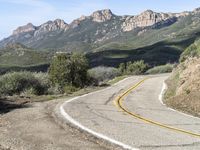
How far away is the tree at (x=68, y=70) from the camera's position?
148 ft

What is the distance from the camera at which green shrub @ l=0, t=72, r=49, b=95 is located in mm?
37000

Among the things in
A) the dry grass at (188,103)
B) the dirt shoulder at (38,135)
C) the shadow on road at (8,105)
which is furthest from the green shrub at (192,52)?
the dirt shoulder at (38,135)

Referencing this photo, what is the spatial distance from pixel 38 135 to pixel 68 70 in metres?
34.2

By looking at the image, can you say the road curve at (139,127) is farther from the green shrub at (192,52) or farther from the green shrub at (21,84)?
the green shrub at (21,84)

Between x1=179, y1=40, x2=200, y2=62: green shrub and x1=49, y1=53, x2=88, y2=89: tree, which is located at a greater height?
x1=179, y1=40, x2=200, y2=62: green shrub

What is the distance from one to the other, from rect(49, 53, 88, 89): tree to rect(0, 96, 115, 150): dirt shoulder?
2942 cm

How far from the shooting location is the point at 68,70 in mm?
45344

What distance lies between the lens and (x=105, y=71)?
66.2 meters

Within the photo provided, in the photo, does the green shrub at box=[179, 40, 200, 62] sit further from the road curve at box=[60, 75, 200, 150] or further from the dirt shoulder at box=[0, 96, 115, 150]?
the dirt shoulder at box=[0, 96, 115, 150]

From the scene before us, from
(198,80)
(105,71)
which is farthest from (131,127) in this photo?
(105,71)

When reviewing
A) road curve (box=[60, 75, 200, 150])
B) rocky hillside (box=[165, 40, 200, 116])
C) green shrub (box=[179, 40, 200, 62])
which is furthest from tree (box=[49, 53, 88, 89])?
road curve (box=[60, 75, 200, 150])

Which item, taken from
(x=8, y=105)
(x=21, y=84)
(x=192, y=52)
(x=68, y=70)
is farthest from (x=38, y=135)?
(x=68, y=70)

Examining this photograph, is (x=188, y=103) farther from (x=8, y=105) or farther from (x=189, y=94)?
(x=8, y=105)

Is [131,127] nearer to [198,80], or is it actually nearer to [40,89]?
[198,80]
